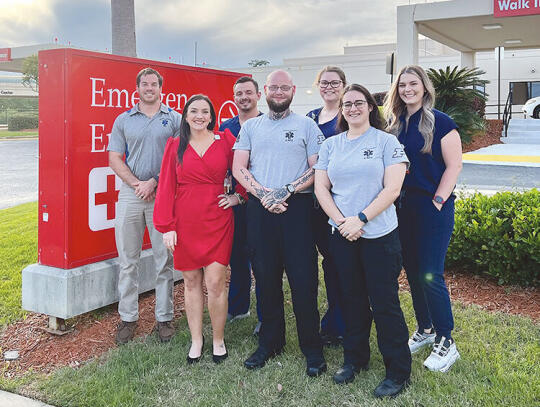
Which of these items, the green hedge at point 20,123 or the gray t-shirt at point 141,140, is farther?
the green hedge at point 20,123

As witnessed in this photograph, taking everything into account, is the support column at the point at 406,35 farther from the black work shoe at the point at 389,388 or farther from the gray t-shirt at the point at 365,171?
the black work shoe at the point at 389,388

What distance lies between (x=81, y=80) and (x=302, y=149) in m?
2.09

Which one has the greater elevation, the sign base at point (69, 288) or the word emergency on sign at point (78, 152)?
the word emergency on sign at point (78, 152)

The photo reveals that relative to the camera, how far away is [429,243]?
12.3 feet

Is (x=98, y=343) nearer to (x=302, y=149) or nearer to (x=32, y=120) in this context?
(x=302, y=149)

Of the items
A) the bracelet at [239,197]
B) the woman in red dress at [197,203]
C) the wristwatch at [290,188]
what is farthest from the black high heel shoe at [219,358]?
the wristwatch at [290,188]

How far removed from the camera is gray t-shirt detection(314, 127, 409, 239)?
11.1ft

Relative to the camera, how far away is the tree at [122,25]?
8.86 m

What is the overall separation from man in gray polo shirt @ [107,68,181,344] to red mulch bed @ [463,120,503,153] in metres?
13.8

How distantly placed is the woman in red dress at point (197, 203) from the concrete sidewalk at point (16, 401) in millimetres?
1081

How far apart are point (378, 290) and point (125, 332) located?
2.30 meters

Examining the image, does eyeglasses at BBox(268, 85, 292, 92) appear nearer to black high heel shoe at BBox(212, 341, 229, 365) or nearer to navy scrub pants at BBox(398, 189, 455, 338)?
navy scrub pants at BBox(398, 189, 455, 338)

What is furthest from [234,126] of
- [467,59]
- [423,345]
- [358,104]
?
[467,59]

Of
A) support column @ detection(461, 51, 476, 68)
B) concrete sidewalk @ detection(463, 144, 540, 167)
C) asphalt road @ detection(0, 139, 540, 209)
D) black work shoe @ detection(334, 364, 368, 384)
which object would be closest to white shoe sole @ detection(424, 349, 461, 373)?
black work shoe @ detection(334, 364, 368, 384)
